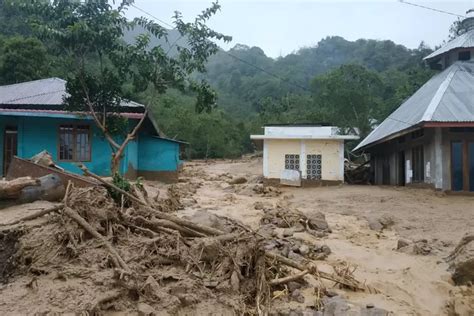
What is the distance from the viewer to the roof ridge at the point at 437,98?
46.5 ft

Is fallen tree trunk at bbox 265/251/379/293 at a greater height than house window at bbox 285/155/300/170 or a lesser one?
lesser

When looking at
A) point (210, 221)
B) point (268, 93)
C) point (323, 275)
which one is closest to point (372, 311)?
point (323, 275)

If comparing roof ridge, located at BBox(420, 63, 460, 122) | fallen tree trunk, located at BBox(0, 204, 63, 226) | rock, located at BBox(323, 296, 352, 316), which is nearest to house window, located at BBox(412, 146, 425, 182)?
roof ridge, located at BBox(420, 63, 460, 122)

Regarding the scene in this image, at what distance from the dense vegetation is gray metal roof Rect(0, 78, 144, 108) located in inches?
40.0

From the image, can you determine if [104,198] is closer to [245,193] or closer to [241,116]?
[245,193]

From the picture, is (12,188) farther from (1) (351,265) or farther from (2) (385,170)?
(2) (385,170)

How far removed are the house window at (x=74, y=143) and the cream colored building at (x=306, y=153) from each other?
7.18 meters

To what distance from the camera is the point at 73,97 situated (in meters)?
11.1

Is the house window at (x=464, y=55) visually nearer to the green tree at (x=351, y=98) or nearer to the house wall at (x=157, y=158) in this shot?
the green tree at (x=351, y=98)

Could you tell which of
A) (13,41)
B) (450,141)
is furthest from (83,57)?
(13,41)

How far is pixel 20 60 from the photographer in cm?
2525

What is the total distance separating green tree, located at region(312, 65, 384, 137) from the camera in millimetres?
30141

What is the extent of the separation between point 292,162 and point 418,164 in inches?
214

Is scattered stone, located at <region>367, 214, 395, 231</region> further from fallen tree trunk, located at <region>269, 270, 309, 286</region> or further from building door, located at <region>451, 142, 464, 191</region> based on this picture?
building door, located at <region>451, 142, 464, 191</region>
